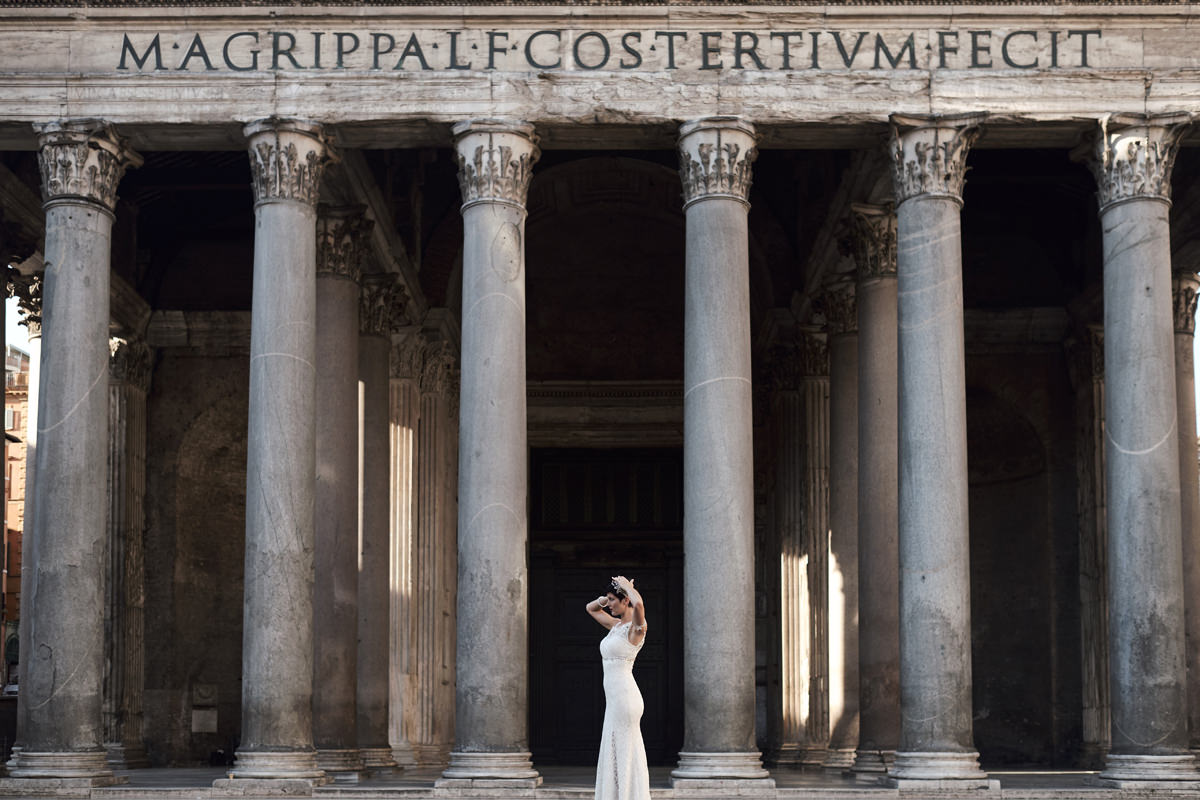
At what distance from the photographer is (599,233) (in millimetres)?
33562

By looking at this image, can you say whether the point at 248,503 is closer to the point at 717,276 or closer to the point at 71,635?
the point at 71,635

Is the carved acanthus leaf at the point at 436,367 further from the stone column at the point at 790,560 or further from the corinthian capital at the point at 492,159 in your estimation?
the corinthian capital at the point at 492,159

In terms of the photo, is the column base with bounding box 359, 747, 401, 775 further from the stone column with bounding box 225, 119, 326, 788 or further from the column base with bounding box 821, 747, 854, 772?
the column base with bounding box 821, 747, 854, 772

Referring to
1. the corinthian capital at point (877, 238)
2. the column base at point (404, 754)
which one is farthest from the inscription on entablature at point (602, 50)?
the column base at point (404, 754)

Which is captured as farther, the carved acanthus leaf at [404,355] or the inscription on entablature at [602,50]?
the carved acanthus leaf at [404,355]

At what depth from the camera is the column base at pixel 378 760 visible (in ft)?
87.0

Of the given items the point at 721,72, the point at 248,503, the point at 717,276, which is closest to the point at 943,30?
the point at 721,72

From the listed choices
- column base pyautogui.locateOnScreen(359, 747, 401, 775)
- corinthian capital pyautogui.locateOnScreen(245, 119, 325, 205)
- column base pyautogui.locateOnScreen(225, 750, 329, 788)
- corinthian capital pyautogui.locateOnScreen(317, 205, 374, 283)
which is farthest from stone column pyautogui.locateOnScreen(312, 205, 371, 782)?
corinthian capital pyautogui.locateOnScreen(245, 119, 325, 205)

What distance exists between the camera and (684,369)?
26.2 metres

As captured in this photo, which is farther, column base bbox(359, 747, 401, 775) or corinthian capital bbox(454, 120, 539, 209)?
column base bbox(359, 747, 401, 775)

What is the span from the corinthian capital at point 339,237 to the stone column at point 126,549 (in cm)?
716

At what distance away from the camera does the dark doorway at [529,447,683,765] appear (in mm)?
33062

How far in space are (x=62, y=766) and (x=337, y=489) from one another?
227 inches

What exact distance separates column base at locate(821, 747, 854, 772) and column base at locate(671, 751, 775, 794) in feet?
18.0
